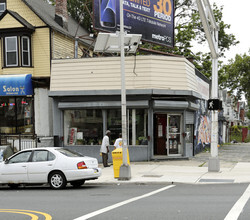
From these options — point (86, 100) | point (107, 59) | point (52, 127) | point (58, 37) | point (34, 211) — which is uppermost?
point (58, 37)

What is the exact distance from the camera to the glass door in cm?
2086

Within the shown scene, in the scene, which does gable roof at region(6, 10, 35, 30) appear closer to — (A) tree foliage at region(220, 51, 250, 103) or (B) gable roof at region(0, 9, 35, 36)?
(B) gable roof at region(0, 9, 35, 36)

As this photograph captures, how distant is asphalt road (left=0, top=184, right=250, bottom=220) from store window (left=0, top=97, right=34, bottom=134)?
1057cm

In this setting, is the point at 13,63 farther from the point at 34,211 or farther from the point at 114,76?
the point at 34,211

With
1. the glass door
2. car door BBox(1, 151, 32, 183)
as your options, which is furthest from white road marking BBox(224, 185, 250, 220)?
the glass door

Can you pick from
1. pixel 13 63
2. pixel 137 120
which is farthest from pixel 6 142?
pixel 137 120

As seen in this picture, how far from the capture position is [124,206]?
364 inches

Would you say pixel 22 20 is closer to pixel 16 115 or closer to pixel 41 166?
pixel 16 115

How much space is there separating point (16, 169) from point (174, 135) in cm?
974

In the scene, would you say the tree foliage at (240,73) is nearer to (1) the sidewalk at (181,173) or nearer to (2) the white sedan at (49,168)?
(1) the sidewalk at (181,173)

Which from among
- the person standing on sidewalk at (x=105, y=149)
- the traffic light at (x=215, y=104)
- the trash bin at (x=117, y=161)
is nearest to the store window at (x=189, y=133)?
the person standing on sidewalk at (x=105, y=149)

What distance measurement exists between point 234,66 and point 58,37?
28.1 meters

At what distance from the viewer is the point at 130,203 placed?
9672 millimetres

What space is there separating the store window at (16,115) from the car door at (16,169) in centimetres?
884
